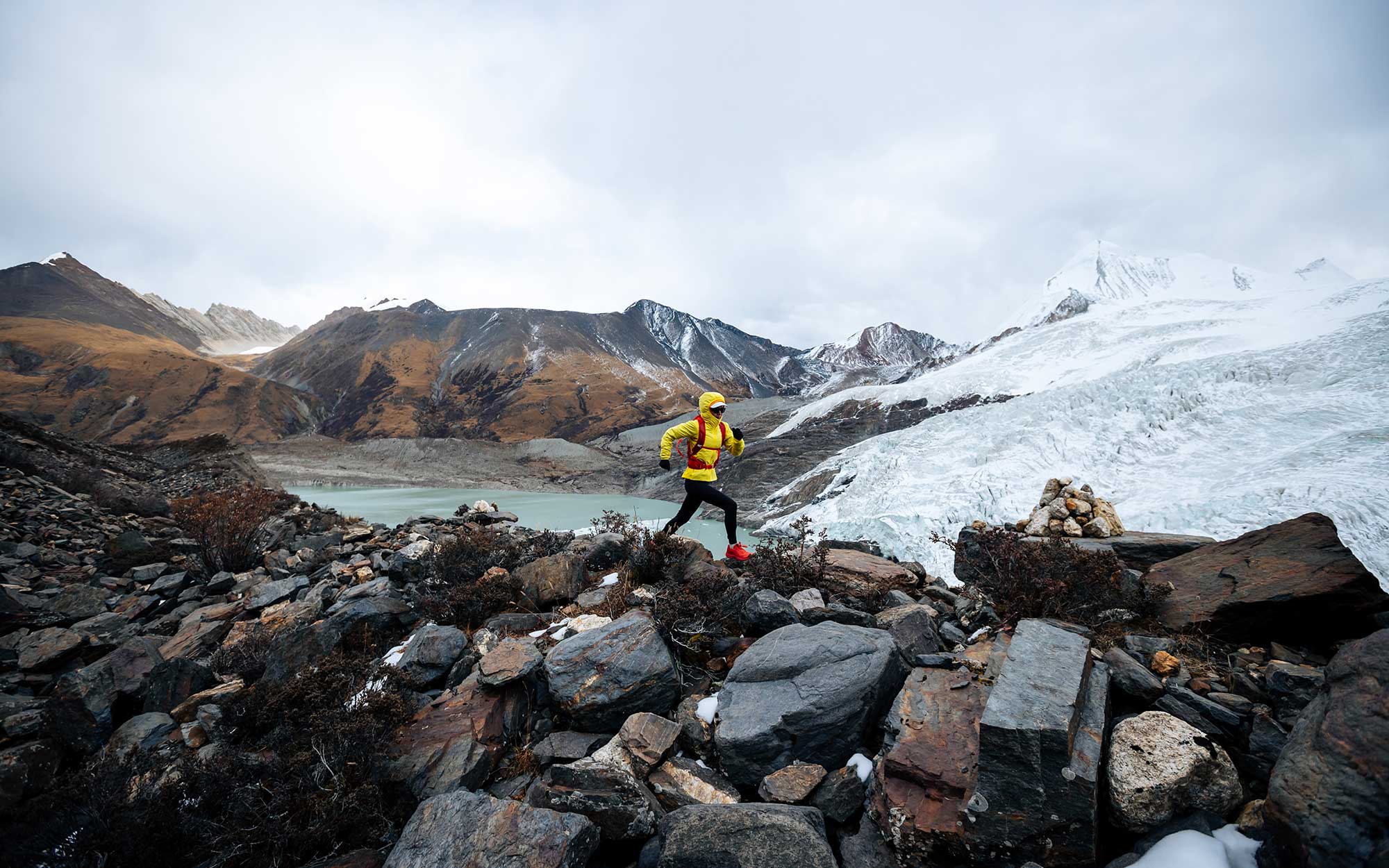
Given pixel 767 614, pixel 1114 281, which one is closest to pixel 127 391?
pixel 767 614

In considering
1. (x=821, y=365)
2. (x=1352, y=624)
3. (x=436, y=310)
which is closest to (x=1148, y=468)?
(x=1352, y=624)

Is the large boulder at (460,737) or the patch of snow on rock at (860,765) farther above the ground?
the patch of snow on rock at (860,765)

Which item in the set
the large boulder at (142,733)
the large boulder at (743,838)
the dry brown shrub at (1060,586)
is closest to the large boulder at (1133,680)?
the dry brown shrub at (1060,586)

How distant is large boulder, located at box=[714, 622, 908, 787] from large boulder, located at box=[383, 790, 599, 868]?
38.9 inches

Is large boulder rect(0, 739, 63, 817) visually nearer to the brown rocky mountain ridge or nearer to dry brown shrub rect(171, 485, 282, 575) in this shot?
dry brown shrub rect(171, 485, 282, 575)

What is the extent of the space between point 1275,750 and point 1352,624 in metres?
2.06

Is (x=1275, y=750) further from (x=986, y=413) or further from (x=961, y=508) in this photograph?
(x=986, y=413)

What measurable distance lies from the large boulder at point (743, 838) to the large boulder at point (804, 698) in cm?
49

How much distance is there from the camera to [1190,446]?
12969 mm

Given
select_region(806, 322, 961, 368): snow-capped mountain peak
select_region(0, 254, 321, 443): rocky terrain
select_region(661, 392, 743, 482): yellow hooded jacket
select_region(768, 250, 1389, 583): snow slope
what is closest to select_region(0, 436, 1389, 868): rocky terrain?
select_region(661, 392, 743, 482): yellow hooded jacket

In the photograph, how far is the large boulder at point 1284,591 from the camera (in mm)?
3648

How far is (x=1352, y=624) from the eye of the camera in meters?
3.63

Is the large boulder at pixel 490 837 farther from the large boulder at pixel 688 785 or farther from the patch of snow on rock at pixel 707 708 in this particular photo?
the patch of snow on rock at pixel 707 708

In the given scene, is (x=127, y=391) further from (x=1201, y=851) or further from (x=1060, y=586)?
(x=1201, y=851)
